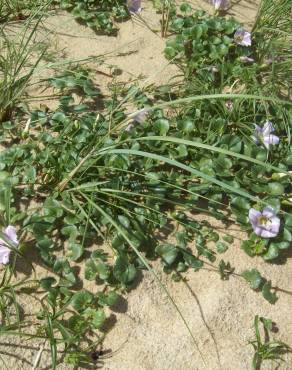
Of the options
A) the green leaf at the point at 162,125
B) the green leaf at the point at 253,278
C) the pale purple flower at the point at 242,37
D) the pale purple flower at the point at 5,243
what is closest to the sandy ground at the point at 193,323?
the green leaf at the point at 253,278

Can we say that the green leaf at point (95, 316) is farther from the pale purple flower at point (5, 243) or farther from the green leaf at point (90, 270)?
the pale purple flower at point (5, 243)

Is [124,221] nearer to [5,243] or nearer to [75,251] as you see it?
[75,251]

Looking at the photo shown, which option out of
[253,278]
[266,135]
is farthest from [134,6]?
[253,278]

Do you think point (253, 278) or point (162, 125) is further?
point (162, 125)

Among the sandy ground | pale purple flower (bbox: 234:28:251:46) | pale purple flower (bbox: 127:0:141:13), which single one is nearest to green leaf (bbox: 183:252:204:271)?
the sandy ground

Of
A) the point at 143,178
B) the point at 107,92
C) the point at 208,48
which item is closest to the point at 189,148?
the point at 143,178

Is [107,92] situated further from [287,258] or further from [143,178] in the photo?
[287,258]

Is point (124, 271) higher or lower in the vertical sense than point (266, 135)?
lower
